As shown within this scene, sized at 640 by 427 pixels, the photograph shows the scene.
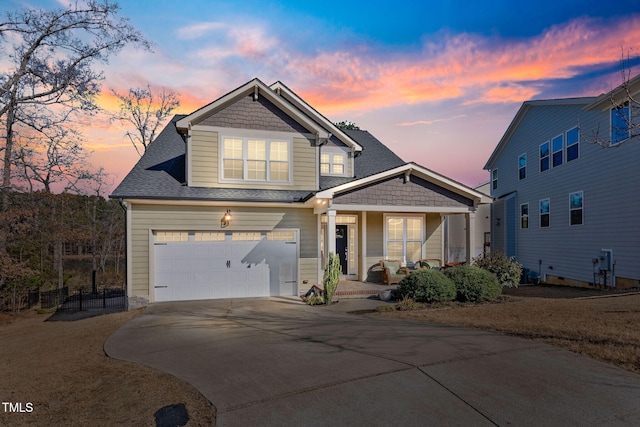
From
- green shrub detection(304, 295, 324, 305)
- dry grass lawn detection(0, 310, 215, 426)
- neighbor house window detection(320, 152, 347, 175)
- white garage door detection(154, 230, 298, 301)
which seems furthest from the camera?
neighbor house window detection(320, 152, 347, 175)

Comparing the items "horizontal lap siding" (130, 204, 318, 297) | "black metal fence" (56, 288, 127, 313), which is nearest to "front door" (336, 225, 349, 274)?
"horizontal lap siding" (130, 204, 318, 297)

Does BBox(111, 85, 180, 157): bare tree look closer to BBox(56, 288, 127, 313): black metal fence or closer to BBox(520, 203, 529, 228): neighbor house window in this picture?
BBox(56, 288, 127, 313): black metal fence

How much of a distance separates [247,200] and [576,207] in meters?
14.6

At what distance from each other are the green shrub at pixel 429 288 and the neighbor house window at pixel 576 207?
31.5ft

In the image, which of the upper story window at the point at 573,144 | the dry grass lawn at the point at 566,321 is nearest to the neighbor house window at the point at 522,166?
the upper story window at the point at 573,144

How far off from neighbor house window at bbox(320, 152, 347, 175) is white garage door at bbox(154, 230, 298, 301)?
3.45 meters

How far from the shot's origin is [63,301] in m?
15.1

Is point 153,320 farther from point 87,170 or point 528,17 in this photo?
point 87,170

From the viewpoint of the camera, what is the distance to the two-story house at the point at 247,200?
10789mm

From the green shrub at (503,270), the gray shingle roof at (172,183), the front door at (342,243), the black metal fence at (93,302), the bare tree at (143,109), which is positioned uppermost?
the bare tree at (143,109)

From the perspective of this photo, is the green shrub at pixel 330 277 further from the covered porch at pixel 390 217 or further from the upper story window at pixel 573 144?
the upper story window at pixel 573 144

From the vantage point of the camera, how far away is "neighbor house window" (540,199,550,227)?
687 inches

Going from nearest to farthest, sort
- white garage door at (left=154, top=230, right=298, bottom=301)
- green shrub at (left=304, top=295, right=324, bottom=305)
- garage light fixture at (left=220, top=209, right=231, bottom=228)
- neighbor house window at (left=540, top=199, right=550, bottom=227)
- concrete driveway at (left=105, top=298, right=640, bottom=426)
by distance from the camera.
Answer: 1. concrete driveway at (left=105, top=298, right=640, bottom=426)
2. green shrub at (left=304, top=295, right=324, bottom=305)
3. white garage door at (left=154, top=230, right=298, bottom=301)
4. garage light fixture at (left=220, top=209, right=231, bottom=228)
5. neighbor house window at (left=540, top=199, right=550, bottom=227)

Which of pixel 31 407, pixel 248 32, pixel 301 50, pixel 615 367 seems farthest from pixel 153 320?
pixel 301 50
